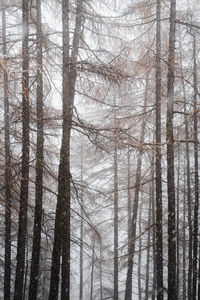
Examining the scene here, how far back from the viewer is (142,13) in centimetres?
839

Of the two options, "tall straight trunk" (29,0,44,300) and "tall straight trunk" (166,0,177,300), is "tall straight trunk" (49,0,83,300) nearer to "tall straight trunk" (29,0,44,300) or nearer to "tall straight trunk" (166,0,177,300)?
"tall straight trunk" (29,0,44,300)

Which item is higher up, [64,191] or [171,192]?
[171,192]

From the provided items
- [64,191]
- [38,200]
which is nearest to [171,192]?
[64,191]

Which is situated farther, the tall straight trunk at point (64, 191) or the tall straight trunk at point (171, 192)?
the tall straight trunk at point (171, 192)

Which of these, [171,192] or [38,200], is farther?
[38,200]

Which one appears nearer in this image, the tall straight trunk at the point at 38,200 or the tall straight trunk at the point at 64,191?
the tall straight trunk at the point at 64,191

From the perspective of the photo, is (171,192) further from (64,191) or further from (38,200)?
(38,200)

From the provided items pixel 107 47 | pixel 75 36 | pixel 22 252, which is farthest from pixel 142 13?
pixel 22 252

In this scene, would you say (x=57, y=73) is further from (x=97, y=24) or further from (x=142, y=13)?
(x=142, y=13)

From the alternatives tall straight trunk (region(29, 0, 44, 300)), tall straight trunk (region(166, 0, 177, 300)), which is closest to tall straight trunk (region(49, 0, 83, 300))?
tall straight trunk (region(29, 0, 44, 300))

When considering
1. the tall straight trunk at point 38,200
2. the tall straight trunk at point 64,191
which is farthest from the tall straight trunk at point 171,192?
the tall straight trunk at point 38,200

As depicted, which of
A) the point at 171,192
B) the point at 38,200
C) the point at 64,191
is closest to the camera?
the point at 64,191

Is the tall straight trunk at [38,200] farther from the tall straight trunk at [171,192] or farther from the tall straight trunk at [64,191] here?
the tall straight trunk at [171,192]

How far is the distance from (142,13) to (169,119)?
3952 mm
